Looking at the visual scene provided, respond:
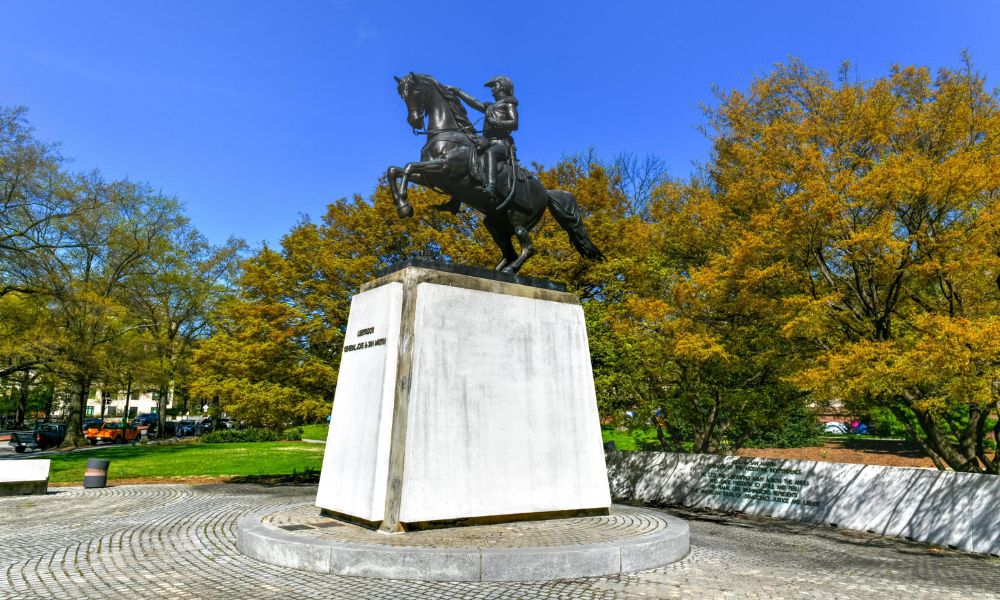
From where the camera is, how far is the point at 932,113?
1339 centimetres

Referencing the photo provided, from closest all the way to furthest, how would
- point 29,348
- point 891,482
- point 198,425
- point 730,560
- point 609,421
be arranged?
point 730,560
point 891,482
point 609,421
point 29,348
point 198,425

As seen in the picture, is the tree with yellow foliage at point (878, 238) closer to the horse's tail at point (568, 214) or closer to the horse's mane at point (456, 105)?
the horse's tail at point (568, 214)

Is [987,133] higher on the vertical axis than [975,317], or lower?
higher

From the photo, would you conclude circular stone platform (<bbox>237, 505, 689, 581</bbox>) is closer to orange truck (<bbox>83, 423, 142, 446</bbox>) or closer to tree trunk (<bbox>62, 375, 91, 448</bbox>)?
tree trunk (<bbox>62, 375, 91, 448</bbox>)

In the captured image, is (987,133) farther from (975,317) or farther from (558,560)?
(558,560)

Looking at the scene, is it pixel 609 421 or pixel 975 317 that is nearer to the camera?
pixel 975 317

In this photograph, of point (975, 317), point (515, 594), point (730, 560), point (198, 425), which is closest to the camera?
point (515, 594)

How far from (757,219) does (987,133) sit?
5.12 m

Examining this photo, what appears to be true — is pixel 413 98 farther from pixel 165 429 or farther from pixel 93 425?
pixel 93 425

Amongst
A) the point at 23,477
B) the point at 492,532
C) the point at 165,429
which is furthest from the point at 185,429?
the point at 492,532

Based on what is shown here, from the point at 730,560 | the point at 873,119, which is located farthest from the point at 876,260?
the point at 730,560

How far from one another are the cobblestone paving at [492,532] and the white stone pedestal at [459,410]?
0.67 feet

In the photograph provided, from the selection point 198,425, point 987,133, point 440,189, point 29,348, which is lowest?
point 198,425

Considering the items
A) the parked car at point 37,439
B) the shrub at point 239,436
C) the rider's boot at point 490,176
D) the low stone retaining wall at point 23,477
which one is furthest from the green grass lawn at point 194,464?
the rider's boot at point 490,176
